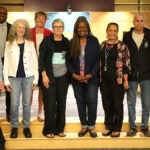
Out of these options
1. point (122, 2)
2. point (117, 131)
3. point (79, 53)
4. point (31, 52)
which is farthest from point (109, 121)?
A: point (122, 2)

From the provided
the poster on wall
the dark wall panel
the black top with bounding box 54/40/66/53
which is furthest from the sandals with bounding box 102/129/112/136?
the dark wall panel

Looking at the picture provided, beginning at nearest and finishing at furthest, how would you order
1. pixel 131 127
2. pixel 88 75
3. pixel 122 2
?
pixel 88 75 < pixel 131 127 < pixel 122 2

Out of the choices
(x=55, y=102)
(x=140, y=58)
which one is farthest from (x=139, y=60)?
(x=55, y=102)

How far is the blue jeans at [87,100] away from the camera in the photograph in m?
3.78

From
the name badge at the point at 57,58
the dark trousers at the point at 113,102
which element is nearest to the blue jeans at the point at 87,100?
the dark trousers at the point at 113,102

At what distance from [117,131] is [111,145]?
0.62 ft

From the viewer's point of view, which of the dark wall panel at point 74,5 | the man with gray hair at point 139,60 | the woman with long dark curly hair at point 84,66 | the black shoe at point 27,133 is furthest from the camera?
the dark wall panel at point 74,5

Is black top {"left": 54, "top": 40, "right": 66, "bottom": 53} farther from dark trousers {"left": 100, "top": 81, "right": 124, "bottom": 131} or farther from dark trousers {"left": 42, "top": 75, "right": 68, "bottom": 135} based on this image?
dark trousers {"left": 100, "top": 81, "right": 124, "bottom": 131}

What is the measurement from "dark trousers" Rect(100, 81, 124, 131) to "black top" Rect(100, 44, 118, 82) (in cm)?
9

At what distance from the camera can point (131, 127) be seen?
4.04 m

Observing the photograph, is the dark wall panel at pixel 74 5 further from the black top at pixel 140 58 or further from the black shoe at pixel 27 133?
the black shoe at pixel 27 133

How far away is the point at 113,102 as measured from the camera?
384cm

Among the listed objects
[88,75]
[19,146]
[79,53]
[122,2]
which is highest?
[122,2]

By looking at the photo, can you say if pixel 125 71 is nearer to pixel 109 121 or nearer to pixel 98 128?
pixel 109 121
